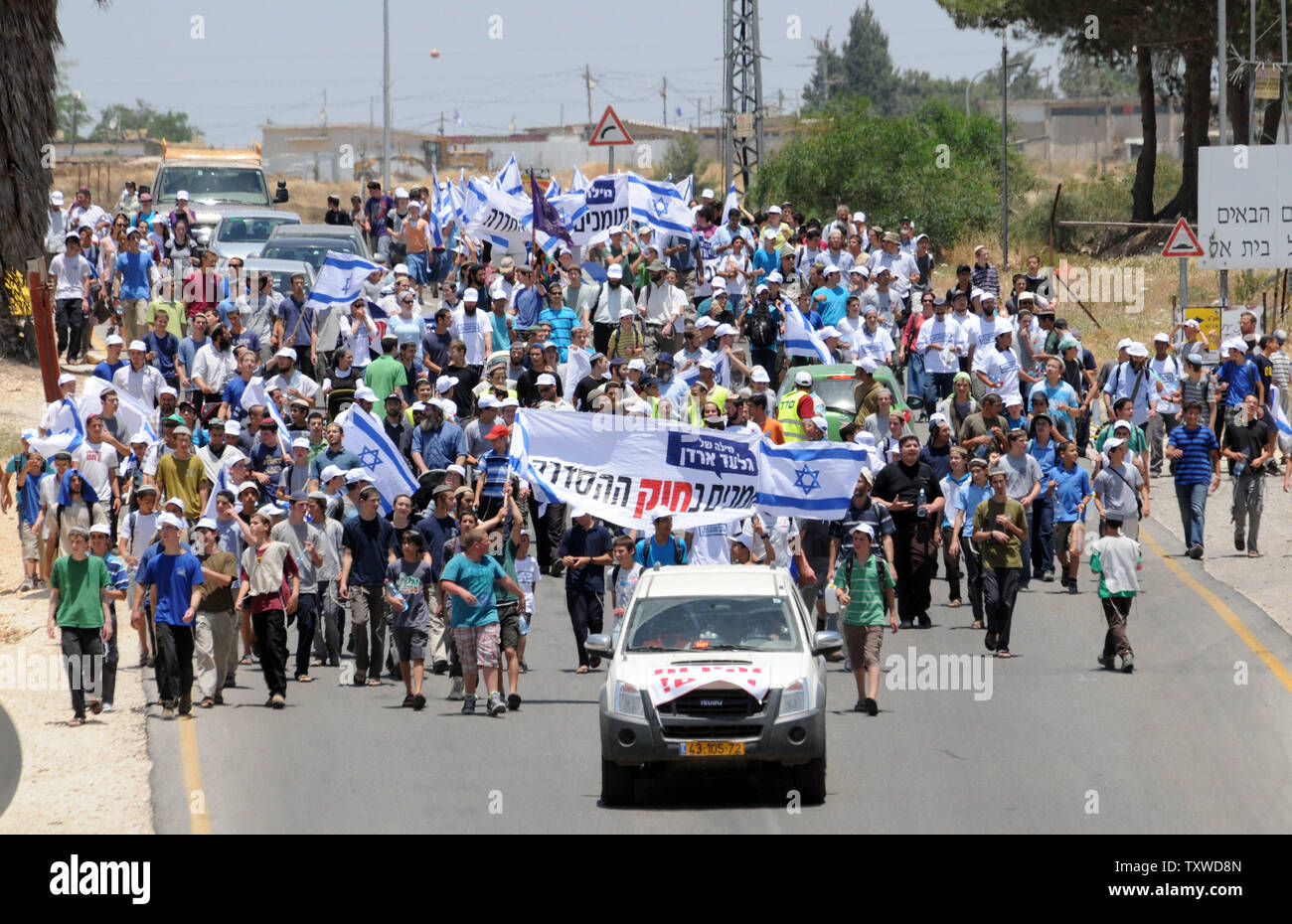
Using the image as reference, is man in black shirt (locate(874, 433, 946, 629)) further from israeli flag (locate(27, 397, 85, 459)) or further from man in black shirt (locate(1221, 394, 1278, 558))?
israeli flag (locate(27, 397, 85, 459))

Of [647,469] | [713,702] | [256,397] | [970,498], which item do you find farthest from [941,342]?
[713,702]

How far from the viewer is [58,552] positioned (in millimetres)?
20125

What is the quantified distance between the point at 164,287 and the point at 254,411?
10.2 m

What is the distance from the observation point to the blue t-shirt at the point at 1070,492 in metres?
19.7

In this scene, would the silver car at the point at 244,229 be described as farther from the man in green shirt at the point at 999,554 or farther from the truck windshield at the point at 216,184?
the man in green shirt at the point at 999,554

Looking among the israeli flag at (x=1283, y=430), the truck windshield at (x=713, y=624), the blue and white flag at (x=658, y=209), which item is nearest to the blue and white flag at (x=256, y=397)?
the truck windshield at (x=713, y=624)

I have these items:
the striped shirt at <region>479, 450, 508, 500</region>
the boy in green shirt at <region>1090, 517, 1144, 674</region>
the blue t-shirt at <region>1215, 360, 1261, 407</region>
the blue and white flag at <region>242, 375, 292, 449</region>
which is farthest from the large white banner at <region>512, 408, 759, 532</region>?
the blue t-shirt at <region>1215, 360, 1261, 407</region>

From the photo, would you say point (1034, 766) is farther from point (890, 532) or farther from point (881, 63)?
point (881, 63)

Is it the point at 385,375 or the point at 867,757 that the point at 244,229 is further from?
the point at 867,757

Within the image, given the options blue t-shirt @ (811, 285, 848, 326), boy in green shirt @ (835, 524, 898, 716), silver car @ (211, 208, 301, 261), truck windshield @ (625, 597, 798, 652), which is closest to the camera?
truck windshield @ (625, 597, 798, 652)

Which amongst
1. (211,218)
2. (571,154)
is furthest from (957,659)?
(571,154)

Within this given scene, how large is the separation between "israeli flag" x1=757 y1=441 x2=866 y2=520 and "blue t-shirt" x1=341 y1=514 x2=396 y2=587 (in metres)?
3.42

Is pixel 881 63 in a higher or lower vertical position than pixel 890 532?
higher

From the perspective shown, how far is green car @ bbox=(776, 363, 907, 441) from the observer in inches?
875
